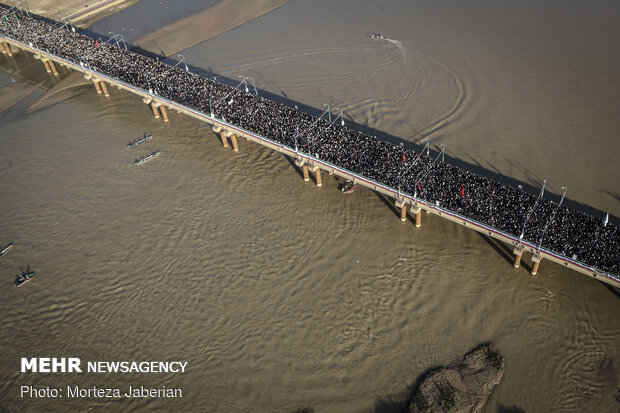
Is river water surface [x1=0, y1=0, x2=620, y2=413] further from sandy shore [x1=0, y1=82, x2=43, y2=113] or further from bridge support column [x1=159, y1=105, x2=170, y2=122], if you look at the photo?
sandy shore [x1=0, y1=82, x2=43, y2=113]

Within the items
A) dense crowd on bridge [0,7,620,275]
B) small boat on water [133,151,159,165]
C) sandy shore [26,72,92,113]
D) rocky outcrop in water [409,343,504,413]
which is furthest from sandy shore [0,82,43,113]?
rocky outcrop in water [409,343,504,413]

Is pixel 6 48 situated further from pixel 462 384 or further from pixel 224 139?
pixel 462 384

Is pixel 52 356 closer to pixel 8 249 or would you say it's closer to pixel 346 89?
pixel 8 249

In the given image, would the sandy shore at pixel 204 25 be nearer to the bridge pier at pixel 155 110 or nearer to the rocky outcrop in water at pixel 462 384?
the bridge pier at pixel 155 110

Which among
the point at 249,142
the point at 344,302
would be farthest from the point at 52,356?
the point at 249,142

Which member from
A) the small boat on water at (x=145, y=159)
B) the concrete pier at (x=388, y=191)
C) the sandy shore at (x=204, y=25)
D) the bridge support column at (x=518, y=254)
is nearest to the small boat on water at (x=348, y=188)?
the concrete pier at (x=388, y=191)

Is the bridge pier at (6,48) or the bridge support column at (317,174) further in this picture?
the bridge pier at (6,48)

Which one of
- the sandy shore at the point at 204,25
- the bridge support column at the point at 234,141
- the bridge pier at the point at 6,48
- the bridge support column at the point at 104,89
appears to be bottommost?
the bridge support column at the point at 234,141

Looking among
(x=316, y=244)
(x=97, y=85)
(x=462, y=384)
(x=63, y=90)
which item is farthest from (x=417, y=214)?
(x=63, y=90)
